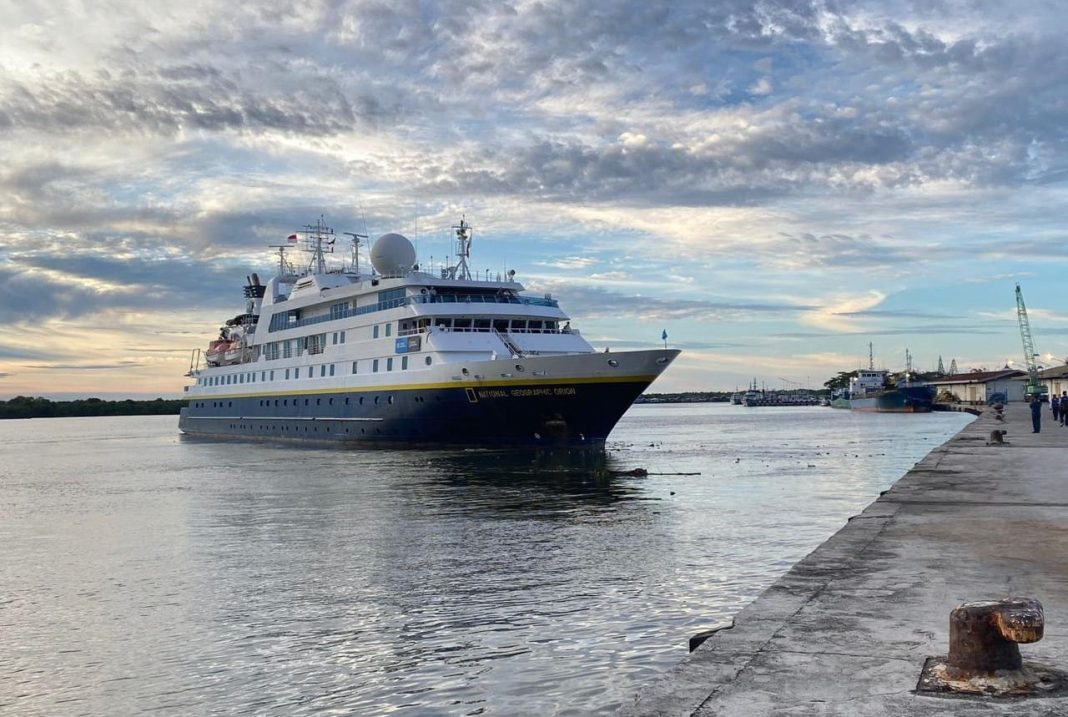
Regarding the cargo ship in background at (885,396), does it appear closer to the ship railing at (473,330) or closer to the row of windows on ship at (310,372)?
the row of windows on ship at (310,372)

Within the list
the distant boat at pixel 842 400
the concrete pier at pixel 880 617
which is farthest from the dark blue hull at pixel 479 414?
the distant boat at pixel 842 400

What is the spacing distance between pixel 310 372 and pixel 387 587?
141 feet

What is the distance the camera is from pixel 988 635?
512 centimetres

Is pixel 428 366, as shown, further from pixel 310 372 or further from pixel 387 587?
pixel 387 587

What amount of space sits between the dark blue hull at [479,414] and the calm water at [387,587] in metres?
9.93

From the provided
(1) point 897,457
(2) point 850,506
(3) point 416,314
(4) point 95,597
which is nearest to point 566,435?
(3) point 416,314

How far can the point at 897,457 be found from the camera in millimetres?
38562

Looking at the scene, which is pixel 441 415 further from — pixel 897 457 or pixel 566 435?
pixel 897 457

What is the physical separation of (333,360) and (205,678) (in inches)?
1705

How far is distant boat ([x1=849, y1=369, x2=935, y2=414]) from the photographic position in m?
125

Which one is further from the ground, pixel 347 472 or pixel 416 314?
pixel 416 314

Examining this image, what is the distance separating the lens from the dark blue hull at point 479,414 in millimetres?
38656

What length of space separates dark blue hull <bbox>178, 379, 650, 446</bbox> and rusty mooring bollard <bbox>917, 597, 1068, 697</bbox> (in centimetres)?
3280

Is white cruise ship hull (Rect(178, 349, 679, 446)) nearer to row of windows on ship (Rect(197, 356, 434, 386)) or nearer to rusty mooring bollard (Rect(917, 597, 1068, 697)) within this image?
row of windows on ship (Rect(197, 356, 434, 386))
